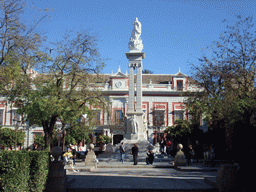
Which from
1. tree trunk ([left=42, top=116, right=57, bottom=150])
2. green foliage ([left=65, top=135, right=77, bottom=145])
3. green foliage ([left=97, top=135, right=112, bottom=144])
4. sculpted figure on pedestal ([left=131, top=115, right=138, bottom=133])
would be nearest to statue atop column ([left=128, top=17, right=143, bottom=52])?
sculpted figure on pedestal ([left=131, top=115, right=138, bottom=133])

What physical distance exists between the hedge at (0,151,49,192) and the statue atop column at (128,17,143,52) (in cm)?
2081

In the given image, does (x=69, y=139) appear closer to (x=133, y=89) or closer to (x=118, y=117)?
(x=118, y=117)

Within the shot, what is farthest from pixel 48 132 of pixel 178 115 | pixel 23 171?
pixel 178 115

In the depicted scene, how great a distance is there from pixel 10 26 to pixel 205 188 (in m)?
10.6

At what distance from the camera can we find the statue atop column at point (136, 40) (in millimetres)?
28312

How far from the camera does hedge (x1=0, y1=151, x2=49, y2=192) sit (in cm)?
737

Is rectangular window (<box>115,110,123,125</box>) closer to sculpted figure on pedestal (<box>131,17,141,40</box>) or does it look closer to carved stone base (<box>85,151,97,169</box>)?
sculpted figure on pedestal (<box>131,17,141,40</box>)

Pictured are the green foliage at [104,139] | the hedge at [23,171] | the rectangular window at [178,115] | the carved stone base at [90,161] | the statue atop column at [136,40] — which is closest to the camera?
the hedge at [23,171]

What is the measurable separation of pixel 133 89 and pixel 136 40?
4.55m

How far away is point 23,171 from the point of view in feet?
25.2

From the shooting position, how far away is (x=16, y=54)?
577 inches

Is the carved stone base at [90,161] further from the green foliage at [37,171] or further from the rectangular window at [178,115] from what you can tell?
the rectangular window at [178,115]

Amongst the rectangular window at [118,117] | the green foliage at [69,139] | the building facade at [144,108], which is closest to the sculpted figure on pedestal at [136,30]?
the green foliage at [69,139]

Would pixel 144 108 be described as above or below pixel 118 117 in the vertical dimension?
above
